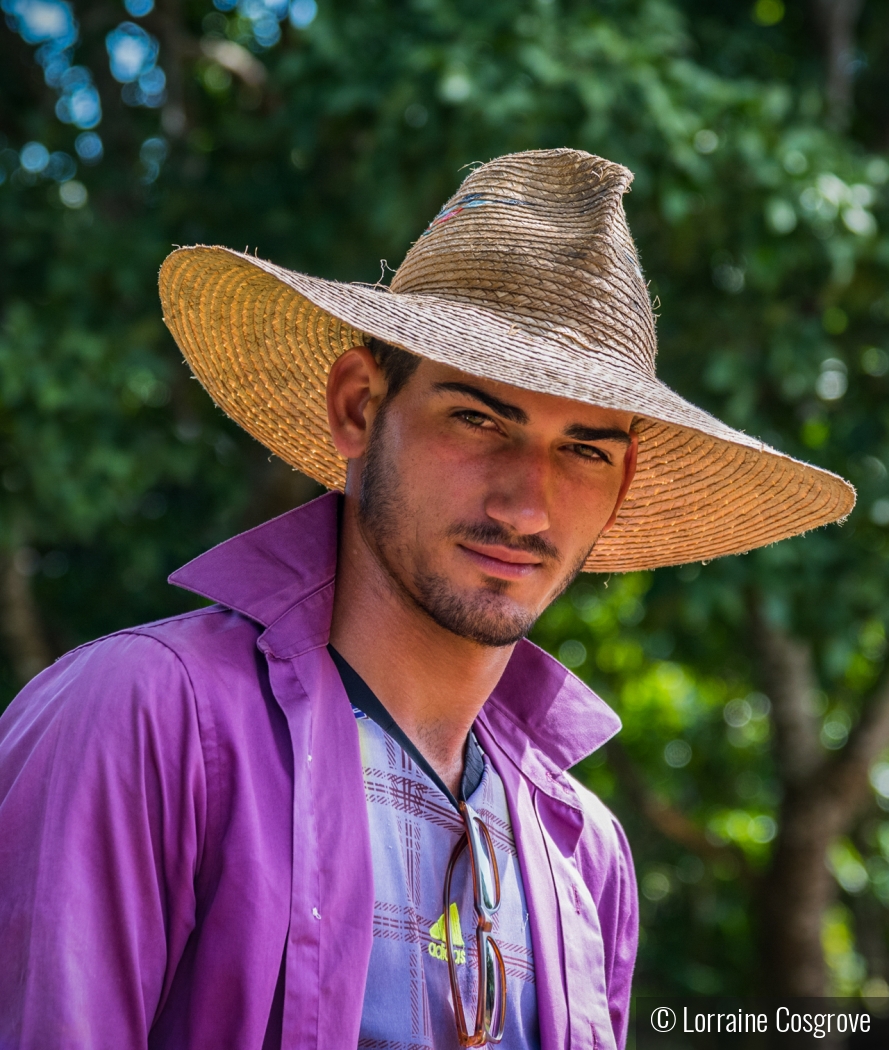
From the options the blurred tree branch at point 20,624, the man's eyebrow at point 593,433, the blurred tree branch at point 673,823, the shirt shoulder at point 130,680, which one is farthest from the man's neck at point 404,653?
the blurred tree branch at point 673,823

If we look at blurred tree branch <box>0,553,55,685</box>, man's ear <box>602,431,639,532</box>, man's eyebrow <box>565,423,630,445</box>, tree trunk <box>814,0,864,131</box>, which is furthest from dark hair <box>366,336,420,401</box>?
tree trunk <box>814,0,864,131</box>

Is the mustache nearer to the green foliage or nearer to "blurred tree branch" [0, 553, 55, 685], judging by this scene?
the green foliage

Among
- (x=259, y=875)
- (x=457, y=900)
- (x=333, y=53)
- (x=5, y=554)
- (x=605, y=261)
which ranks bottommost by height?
(x=5, y=554)

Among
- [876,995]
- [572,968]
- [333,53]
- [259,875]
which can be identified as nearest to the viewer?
[259,875]

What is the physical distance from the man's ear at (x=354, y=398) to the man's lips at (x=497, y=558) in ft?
0.89

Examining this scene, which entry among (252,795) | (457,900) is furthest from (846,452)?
(252,795)

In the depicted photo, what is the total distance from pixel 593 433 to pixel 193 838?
74cm

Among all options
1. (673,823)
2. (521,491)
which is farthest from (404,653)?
(673,823)

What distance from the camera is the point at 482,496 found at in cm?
164

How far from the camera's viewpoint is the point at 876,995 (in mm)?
7668

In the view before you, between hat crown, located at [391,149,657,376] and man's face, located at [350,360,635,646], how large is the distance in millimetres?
126

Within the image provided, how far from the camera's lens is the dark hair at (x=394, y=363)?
1747 millimetres

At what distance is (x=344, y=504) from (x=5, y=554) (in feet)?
10.4

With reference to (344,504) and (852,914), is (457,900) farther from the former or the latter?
(852,914)
